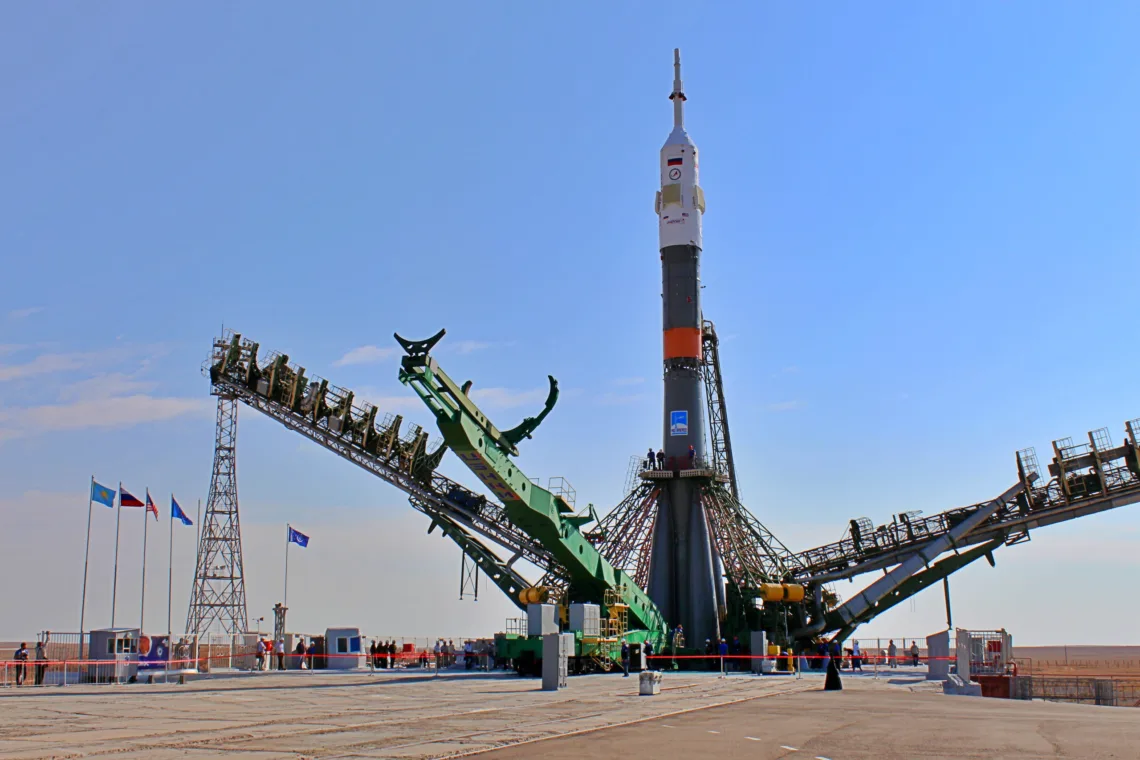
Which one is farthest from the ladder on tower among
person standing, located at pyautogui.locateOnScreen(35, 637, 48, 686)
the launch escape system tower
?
person standing, located at pyautogui.locateOnScreen(35, 637, 48, 686)

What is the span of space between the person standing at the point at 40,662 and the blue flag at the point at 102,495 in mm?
8923

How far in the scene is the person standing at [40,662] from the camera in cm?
3235

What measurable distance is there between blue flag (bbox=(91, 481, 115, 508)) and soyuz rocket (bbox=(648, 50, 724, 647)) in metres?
23.6

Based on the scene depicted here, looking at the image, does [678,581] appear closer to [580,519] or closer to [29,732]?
[580,519]

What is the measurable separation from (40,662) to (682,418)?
28.7m

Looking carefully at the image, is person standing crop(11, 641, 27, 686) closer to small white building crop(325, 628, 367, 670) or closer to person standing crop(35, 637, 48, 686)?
person standing crop(35, 637, 48, 686)

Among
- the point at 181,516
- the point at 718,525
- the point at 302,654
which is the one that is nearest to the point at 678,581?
the point at 718,525

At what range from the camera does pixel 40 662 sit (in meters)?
31.8

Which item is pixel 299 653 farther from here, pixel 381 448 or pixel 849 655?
pixel 849 655

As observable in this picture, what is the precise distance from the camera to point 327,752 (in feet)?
44.4

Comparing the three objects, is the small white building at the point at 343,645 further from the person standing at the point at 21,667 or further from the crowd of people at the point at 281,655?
the person standing at the point at 21,667

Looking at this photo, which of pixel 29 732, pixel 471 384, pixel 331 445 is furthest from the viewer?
pixel 331 445

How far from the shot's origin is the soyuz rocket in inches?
1868

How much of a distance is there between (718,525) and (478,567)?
11.4 m
